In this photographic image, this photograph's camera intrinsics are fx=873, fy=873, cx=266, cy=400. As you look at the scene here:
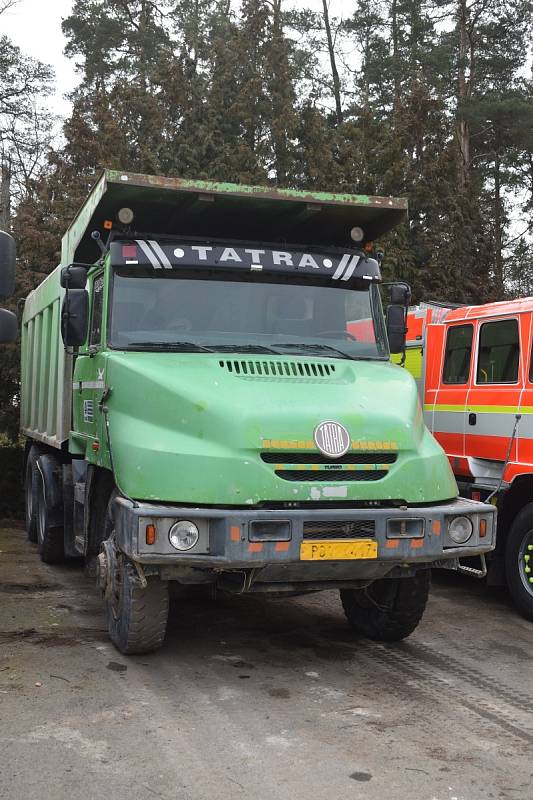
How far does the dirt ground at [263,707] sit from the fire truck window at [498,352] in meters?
2.07

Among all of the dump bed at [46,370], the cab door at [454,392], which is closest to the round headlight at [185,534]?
the dump bed at [46,370]

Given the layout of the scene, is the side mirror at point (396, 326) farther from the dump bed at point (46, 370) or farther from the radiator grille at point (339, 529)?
the dump bed at point (46, 370)

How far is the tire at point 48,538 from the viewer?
8820 mm

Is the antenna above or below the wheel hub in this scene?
above

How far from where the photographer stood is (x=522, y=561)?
7184 millimetres

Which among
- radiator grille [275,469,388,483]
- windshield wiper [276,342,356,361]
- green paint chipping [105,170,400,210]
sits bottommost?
radiator grille [275,469,388,483]

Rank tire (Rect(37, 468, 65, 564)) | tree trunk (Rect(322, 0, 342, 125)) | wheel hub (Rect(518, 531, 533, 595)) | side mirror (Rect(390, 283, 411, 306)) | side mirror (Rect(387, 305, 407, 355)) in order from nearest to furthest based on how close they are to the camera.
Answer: side mirror (Rect(387, 305, 407, 355)) < side mirror (Rect(390, 283, 411, 306)) < wheel hub (Rect(518, 531, 533, 595)) < tire (Rect(37, 468, 65, 564)) < tree trunk (Rect(322, 0, 342, 125))

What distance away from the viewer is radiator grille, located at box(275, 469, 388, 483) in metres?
5.05

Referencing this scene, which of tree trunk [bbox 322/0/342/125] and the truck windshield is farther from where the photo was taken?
tree trunk [bbox 322/0/342/125]

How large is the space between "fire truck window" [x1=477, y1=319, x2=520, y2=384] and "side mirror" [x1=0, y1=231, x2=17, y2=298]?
422 centimetres

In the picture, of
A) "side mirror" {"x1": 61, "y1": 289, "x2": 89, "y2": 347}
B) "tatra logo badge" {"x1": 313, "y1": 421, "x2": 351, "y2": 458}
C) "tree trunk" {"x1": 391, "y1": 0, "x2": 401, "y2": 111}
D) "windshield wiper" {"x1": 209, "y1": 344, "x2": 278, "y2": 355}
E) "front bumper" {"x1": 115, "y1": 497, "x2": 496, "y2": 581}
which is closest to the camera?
"front bumper" {"x1": 115, "y1": 497, "x2": 496, "y2": 581}

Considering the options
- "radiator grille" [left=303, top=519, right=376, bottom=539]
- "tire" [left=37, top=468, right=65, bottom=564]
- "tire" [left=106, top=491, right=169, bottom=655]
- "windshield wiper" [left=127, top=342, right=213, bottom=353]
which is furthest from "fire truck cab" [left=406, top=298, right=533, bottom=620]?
"tire" [left=37, top=468, right=65, bottom=564]

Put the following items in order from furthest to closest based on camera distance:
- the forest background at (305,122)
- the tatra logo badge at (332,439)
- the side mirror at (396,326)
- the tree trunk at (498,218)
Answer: the tree trunk at (498,218)
the forest background at (305,122)
the side mirror at (396,326)
the tatra logo badge at (332,439)

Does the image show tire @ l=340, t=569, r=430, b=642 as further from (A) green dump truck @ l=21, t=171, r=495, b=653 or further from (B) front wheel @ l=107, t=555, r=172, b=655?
(B) front wheel @ l=107, t=555, r=172, b=655
